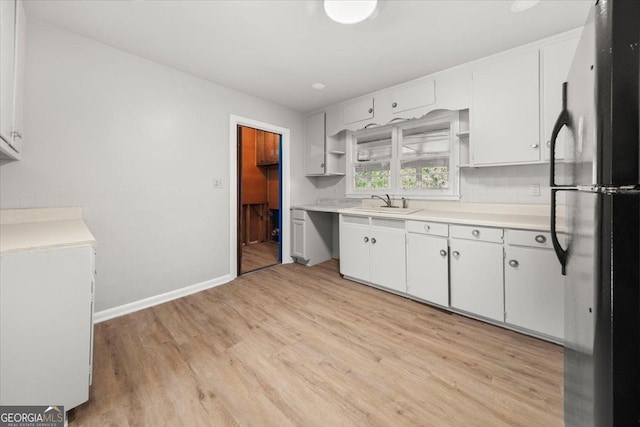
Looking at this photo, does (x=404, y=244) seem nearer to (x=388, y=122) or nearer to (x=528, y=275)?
(x=528, y=275)

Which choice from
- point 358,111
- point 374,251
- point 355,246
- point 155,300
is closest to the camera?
point 155,300

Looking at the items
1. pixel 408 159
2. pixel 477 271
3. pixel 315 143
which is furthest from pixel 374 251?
pixel 315 143

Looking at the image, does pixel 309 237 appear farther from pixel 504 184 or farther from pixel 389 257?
pixel 504 184

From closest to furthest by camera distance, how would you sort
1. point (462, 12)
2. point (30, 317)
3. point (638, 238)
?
1. point (638, 238)
2. point (30, 317)
3. point (462, 12)

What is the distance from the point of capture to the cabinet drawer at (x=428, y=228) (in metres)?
2.39

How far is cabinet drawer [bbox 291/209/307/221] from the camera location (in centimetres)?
388

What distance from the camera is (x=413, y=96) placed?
304 cm

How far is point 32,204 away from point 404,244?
3.16 meters

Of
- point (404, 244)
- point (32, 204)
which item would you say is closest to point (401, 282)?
point (404, 244)

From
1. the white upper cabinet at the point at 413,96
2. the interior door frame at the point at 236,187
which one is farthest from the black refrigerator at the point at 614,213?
the interior door frame at the point at 236,187

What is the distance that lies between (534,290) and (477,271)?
1.26ft

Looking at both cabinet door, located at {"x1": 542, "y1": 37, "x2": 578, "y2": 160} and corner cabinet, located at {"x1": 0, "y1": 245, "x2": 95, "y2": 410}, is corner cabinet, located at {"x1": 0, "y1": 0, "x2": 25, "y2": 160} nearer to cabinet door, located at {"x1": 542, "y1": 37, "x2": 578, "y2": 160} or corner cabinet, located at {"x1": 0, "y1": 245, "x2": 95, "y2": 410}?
corner cabinet, located at {"x1": 0, "y1": 245, "x2": 95, "y2": 410}

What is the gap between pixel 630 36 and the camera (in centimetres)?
46

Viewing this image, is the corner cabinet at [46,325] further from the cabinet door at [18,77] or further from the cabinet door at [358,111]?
the cabinet door at [358,111]
